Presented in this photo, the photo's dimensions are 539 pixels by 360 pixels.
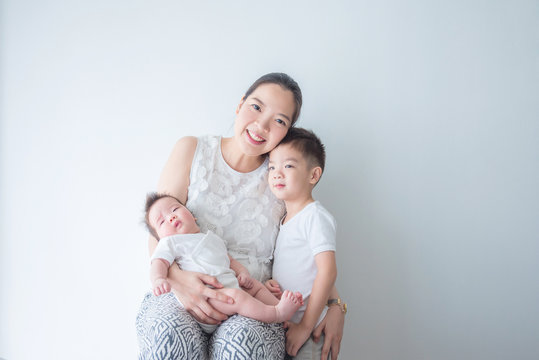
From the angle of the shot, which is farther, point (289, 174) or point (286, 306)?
point (289, 174)

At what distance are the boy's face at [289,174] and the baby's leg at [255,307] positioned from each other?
0.42 meters

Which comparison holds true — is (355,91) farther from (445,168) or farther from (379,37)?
(445,168)

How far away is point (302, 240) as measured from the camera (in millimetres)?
1422

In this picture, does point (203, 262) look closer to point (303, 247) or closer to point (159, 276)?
point (159, 276)

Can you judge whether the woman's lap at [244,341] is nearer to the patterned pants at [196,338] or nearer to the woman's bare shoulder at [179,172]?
the patterned pants at [196,338]

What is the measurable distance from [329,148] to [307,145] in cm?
38

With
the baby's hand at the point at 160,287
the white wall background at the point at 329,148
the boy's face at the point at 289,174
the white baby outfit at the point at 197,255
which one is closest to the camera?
the baby's hand at the point at 160,287

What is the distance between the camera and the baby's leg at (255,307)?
114 centimetres

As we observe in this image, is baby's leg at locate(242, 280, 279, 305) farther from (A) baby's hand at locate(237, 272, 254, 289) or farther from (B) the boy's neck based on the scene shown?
(B) the boy's neck

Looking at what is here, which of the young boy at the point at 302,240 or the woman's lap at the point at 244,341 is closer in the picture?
the woman's lap at the point at 244,341

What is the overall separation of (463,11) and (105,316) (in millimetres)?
2237

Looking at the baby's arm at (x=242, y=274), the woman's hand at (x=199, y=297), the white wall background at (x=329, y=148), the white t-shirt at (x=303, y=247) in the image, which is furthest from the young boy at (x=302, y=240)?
the white wall background at (x=329, y=148)

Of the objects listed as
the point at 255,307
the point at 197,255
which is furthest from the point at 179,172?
the point at 255,307

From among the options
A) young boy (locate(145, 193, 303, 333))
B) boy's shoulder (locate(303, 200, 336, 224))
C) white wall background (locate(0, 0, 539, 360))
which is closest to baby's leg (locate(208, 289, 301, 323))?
young boy (locate(145, 193, 303, 333))
